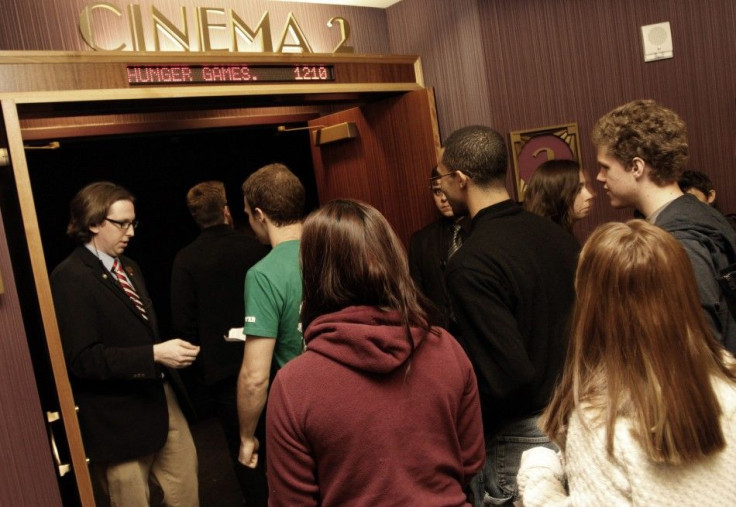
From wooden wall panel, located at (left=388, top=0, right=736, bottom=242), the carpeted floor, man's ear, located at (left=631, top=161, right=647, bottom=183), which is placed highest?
wooden wall panel, located at (left=388, top=0, right=736, bottom=242)

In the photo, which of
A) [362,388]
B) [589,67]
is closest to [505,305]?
[362,388]

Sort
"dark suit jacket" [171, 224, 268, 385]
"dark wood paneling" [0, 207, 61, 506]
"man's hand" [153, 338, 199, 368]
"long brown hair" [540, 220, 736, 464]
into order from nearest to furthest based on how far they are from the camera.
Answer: "long brown hair" [540, 220, 736, 464]
"dark wood paneling" [0, 207, 61, 506]
"man's hand" [153, 338, 199, 368]
"dark suit jacket" [171, 224, 268, 385]

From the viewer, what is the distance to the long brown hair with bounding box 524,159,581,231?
8.45 feet

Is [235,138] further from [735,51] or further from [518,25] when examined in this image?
[735,51]

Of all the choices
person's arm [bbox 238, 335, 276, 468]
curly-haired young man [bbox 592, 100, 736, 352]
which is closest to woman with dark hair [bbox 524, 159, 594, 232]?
curly-haired young man [bbox 592, 100, 736, 352]

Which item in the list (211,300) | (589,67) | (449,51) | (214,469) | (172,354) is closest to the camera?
(172,354)

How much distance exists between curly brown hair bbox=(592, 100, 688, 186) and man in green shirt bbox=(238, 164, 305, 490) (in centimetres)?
108

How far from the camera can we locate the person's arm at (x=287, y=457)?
1128 millimetres

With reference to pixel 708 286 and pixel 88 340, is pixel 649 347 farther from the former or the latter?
pixel 88 340

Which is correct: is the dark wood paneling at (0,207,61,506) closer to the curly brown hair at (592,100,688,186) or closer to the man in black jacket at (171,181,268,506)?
the man in black jacket at (171,181,268,506)

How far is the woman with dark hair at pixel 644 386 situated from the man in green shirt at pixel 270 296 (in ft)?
3.75

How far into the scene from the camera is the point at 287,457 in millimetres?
1146

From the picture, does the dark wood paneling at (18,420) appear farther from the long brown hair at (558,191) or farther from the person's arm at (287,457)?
the long brown hair at (558,191)

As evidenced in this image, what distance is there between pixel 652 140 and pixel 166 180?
363 centimetres
